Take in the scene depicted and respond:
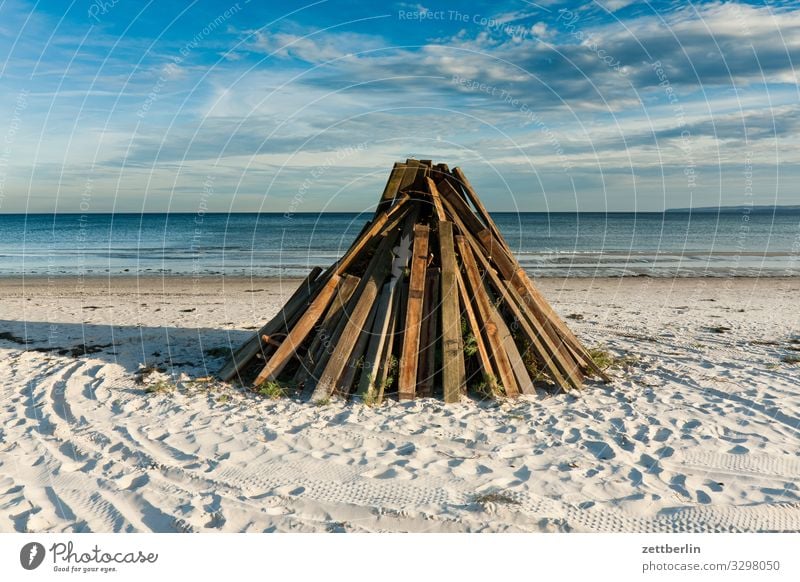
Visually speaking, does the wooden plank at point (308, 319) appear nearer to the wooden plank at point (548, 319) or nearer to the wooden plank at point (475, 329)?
the wooden plank at point (475, 329)

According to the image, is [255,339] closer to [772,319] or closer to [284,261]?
[772,319]

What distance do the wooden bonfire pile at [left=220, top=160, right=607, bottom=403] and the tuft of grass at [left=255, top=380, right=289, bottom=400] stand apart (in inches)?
1.6

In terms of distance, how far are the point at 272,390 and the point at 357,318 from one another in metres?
1.29

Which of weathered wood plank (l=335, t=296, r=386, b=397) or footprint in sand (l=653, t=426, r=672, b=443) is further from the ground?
weathered wood plank (l=335, t=296, r=386, b=397)

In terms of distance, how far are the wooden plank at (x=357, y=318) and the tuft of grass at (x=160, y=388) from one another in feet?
6.27

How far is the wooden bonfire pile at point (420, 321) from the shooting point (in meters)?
7.26

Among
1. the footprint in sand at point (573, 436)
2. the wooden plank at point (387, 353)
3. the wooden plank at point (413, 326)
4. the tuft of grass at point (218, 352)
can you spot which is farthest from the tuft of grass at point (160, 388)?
the footprint in sand at point (573, 436)

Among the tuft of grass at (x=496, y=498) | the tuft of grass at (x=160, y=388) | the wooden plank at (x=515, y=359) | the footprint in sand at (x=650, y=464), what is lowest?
the tuft of grass at (x=496, y=498)

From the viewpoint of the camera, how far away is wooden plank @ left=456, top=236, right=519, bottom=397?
7465 millimetres

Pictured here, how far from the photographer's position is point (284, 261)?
104 ft

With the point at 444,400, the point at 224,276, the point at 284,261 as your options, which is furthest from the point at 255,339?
the point at 284,261

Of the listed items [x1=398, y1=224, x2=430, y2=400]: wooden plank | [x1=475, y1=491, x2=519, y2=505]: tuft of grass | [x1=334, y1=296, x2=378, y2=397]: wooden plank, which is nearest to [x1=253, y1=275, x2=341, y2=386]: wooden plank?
[x1=334, y1=296, x2=378, y2=397]: wooden plank

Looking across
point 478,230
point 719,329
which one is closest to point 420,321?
point 478,230

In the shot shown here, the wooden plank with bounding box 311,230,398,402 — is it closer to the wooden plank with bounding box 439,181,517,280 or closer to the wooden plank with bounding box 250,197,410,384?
the wooden plank with bounding box 250,197,410,384
